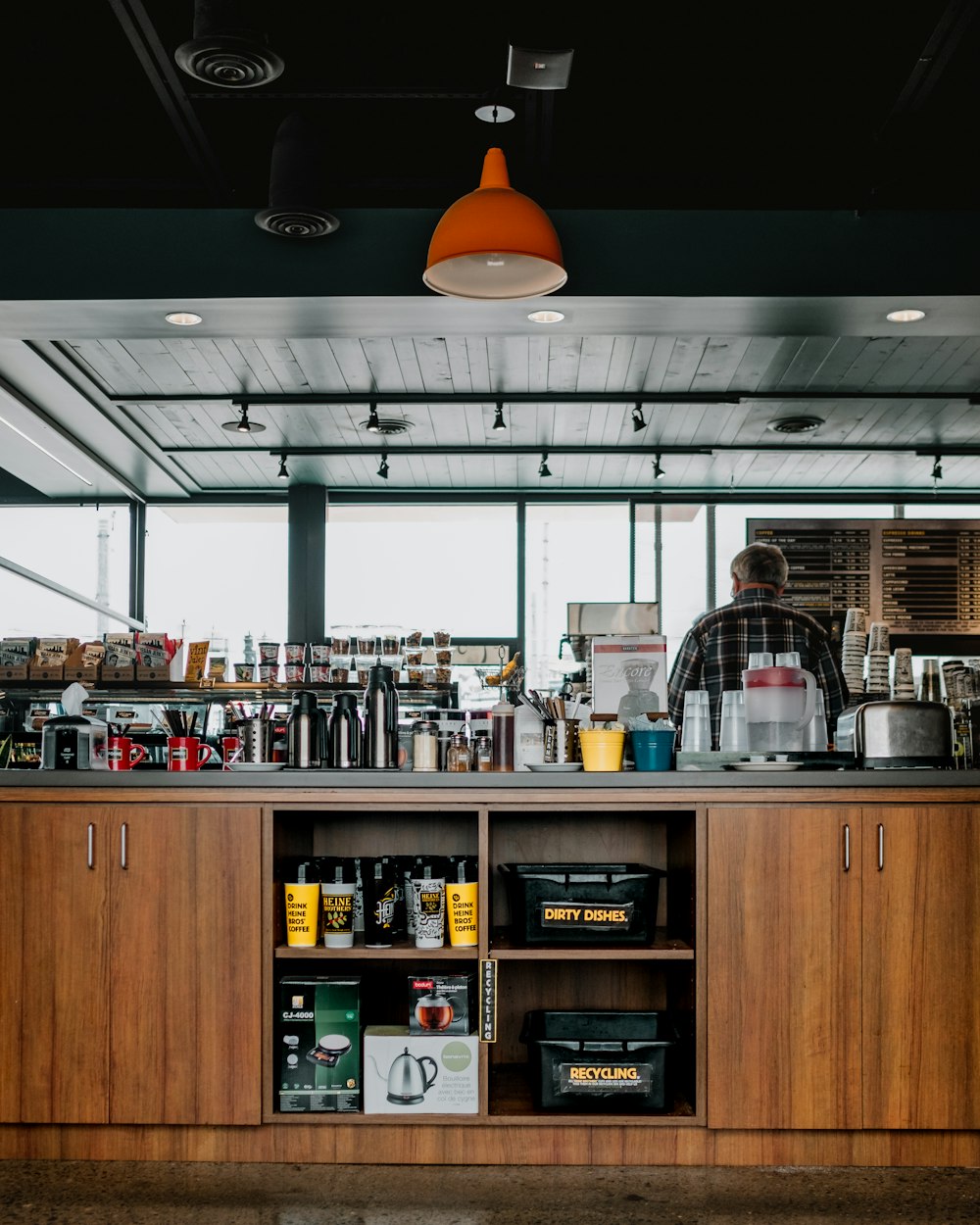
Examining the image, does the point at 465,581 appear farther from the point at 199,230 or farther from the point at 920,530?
the point at 199,230

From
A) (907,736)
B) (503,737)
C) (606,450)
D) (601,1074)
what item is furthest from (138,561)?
(907,736)

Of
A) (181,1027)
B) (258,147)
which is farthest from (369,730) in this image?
(258,147)

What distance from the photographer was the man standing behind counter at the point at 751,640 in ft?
15.0

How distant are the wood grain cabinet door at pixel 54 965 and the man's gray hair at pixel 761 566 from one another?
2760 millimetres

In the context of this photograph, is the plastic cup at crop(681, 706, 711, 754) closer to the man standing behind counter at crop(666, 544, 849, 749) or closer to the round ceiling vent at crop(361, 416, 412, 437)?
the man standing behind counter at crop(666, 544, 849, 749)

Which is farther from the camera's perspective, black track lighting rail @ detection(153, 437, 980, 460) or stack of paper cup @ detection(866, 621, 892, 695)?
black track lighting rail @ detection(153, 437, 980, 460)

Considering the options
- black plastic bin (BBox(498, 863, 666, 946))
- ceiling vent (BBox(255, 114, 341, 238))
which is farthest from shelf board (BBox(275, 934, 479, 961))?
ceiling vent (BBox(255, 114, 341, 238))

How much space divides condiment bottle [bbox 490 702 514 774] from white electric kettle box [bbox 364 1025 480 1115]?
72 cm

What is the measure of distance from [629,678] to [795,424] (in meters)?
3.21

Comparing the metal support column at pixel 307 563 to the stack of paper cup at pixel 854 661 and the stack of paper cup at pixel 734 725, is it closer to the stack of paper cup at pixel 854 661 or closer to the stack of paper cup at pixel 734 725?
the stack of paper cup at pixel 854 661

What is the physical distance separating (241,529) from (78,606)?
3.84 feet

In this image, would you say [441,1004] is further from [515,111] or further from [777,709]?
[515,111]

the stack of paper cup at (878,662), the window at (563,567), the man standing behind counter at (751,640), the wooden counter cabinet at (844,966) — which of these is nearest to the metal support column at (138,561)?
the window at (563,567)

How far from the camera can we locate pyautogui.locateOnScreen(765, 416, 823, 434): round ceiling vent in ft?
20.3
